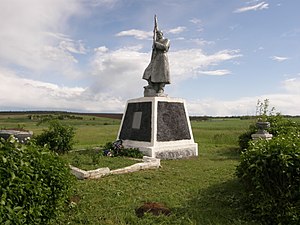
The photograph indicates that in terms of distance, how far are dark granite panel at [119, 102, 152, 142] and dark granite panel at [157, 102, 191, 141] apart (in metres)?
0.48

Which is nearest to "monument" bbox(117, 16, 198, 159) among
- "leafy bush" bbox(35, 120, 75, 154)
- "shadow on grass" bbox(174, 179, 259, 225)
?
"leafy bush" bbox(35, 120, 75, 154)

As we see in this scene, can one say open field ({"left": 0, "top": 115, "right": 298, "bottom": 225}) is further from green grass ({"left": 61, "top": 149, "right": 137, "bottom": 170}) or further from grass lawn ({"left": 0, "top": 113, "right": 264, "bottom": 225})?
green grass ({"left": 61, "top": 149, "right": 137, "bottom": 170})

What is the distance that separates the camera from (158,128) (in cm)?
1330

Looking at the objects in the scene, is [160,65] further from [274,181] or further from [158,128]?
[274,181]

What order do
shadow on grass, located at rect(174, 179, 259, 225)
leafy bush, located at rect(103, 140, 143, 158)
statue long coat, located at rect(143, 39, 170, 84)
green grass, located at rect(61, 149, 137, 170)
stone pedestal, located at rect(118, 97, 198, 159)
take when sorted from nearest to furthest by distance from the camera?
shadow on grass, located at rect(174, 179, 259, 225), green grass, located at rect(61, 149, 137, 170), leafy bush, located at rect(103, 140, 143, 158), stone pedestal, located at rect(118, 97, 198, 159), statue long coat, located at rect(143, 39, 170, 84)

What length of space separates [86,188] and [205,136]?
17.6m

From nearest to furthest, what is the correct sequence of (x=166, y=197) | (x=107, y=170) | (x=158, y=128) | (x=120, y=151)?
(x=166, y=197), (x=107, y=170), (x=120, y=151), (x=158, y=128)

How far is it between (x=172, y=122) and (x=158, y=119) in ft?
3.02

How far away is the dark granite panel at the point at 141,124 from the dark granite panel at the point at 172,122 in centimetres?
48

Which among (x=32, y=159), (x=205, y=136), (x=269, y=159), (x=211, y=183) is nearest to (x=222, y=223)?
(x=269, y=159)

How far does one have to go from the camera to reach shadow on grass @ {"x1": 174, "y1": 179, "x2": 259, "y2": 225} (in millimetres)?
5645

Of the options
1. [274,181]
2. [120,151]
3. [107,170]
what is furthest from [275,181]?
[120,151]

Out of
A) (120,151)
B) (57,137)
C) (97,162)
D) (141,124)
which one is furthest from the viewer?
(141,124)

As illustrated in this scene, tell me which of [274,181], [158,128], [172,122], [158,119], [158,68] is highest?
[158,68]
